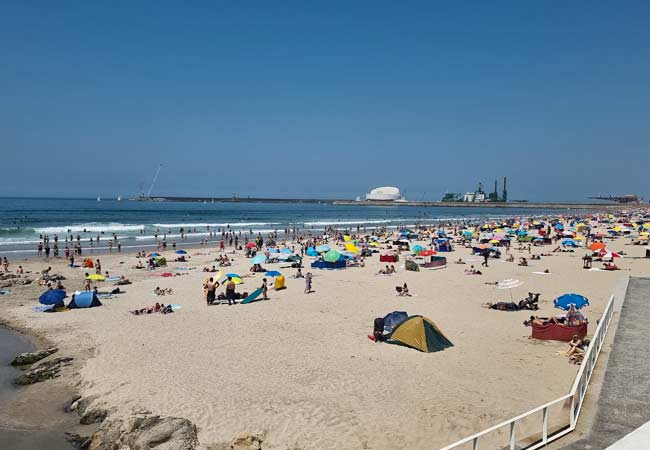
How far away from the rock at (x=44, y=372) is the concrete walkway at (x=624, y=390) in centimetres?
1064

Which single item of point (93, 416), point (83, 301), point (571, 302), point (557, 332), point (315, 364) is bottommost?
point (93, 416)

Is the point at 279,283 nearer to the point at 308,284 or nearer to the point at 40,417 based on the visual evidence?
the point at 308,284

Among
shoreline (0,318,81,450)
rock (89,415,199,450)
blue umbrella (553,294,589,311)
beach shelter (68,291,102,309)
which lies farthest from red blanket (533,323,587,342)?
beach shelter (68,291,102,309)

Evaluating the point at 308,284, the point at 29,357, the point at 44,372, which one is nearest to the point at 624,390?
the point at 44,372

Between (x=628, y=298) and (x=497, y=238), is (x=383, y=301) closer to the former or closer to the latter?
(x=628, y=298)

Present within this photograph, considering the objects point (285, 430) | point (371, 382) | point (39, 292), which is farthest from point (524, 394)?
point (39, 292)

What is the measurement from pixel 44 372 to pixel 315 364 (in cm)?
626

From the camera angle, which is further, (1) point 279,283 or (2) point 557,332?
(1) point 279,283

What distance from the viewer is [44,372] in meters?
11.1

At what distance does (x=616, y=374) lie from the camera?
27.7 ft

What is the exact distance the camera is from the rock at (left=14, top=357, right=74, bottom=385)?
1081 cm

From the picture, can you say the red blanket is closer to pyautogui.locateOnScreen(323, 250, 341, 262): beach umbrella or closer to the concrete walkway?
the concrete walkway

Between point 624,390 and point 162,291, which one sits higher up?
point 624,390

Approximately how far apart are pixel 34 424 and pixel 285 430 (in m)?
4.74
